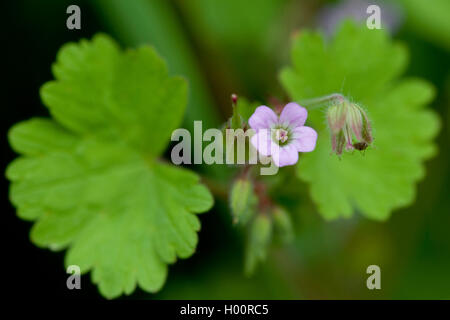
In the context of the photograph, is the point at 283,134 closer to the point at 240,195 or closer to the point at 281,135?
the point at 281,135

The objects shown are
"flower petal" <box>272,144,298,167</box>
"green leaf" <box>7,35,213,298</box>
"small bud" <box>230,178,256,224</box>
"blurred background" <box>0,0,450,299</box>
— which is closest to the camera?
"flower petal" <box>272,144,298,167</box>

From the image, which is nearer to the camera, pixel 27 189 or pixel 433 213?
pixel 27 189

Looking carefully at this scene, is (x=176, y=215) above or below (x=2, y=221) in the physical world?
below

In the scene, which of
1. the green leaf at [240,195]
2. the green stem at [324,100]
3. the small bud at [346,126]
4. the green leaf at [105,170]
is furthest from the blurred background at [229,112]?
the small bud at [346,126]

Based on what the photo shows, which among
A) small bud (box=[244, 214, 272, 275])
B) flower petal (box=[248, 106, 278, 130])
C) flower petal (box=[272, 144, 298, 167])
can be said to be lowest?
small bud (box=[244, 214, 272, 275])

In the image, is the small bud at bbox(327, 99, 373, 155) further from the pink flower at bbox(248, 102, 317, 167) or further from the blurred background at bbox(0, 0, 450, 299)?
the blurred background at bbox(0, 0, 450, 299)

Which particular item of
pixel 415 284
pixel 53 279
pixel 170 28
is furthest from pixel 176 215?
pixel 415 284

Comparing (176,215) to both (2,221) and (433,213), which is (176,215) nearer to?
(2,221)
